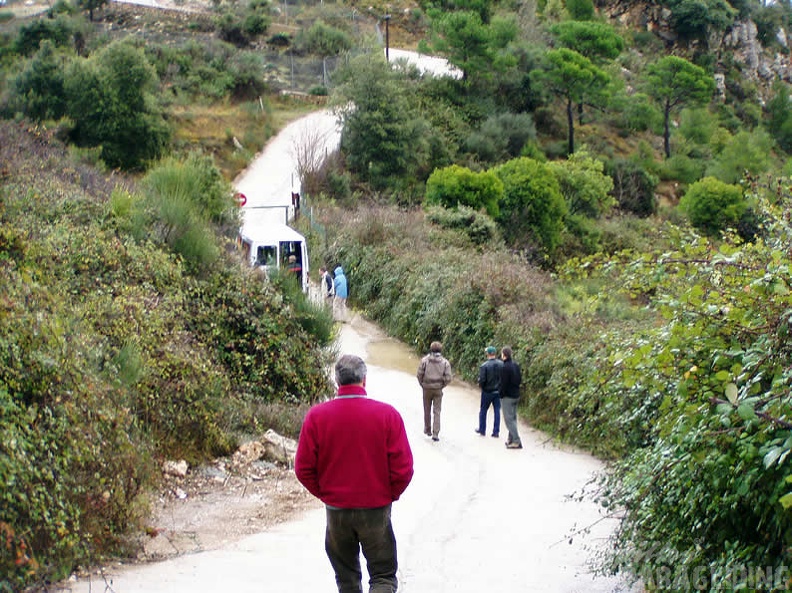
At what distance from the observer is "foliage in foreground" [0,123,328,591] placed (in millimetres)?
6367

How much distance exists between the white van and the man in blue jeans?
7176 millimetres

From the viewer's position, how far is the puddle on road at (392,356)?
19047mm

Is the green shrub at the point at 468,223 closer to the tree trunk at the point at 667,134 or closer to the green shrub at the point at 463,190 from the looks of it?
the green shrub at the point at 463,190

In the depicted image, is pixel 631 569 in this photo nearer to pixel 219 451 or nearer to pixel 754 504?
pixel 754 504

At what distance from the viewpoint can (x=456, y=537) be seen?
8.71m

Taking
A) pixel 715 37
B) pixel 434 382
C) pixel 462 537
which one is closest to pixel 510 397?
pixel 434 382

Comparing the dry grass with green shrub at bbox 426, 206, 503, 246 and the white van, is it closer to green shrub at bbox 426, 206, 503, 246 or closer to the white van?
green shrub at bbox 426, 206, 503, 246

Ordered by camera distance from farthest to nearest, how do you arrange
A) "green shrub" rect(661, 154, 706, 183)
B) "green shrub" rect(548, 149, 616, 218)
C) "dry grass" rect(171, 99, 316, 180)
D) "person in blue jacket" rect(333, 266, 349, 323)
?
"green shrub" rect(661, 154, 706, 183), "green shrub" rect(548, 149, 616, 218), "dry grass" rect(171, 99, 316, 180), "person in blue jacket" rect(333, 266, 349, 323)

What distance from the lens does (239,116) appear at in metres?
44.2

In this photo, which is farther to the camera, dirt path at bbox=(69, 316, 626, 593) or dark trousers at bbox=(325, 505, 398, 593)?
dirt path at bbox=(69, 316, 626, 593)

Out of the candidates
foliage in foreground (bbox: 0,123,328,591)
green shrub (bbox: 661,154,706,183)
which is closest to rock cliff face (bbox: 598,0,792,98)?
green shrub (bbox: 661,154,706,183)

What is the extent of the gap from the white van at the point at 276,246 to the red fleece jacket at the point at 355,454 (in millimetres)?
14522

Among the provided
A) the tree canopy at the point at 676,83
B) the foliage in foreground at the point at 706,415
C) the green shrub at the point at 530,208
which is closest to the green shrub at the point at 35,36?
the green shrub at the point at 530,208

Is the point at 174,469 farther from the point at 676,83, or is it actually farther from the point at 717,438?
the point at 676,83
